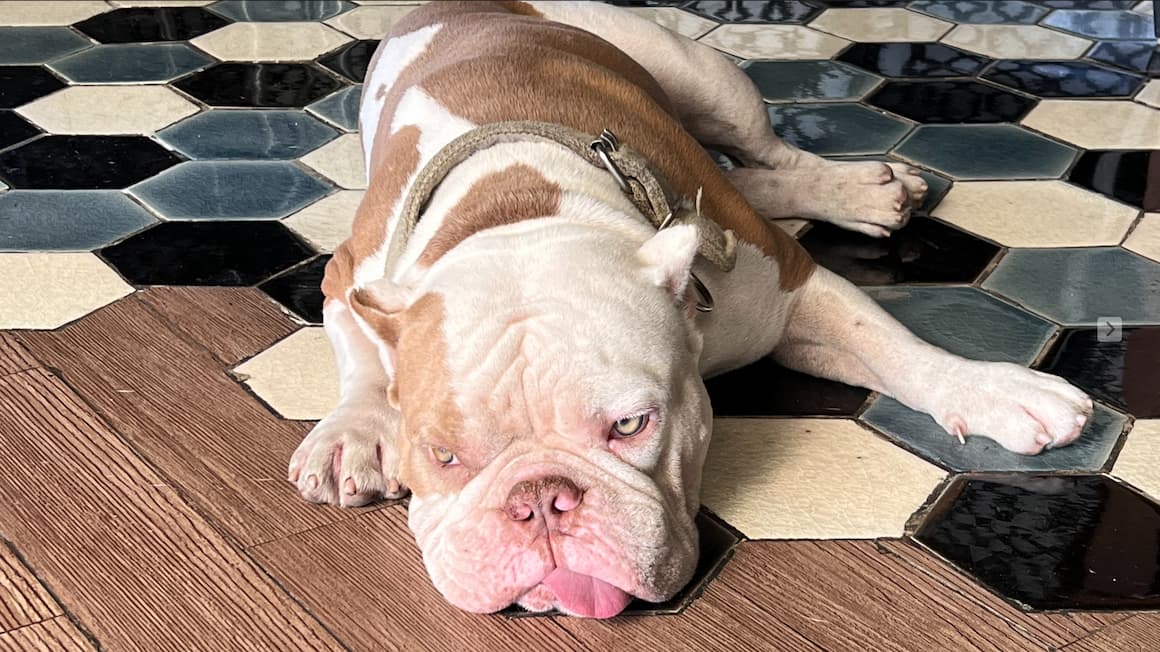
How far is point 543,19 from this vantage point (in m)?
2.44

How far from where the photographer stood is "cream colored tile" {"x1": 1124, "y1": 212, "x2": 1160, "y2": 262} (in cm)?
242

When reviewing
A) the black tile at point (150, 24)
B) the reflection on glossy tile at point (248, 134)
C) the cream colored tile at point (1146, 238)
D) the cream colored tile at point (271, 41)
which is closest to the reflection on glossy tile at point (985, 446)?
the cream colored tile at point (1146, 238)

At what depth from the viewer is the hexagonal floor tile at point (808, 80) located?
10.6 ft

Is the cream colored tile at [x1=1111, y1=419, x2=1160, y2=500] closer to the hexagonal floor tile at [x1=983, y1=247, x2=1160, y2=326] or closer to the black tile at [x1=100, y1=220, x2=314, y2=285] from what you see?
the hexagonal floor tile at [x1=983, y1=247, x2=1160, y2=326]

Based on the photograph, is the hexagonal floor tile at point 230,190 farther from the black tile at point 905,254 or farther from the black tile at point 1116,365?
the black tile at point 1116,365

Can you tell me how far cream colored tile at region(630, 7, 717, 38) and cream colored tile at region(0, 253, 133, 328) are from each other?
1835mm

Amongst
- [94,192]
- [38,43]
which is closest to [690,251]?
[94,192]

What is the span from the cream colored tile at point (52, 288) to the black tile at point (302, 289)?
26 cm

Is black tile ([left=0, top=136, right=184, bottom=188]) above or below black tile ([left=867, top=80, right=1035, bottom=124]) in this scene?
below

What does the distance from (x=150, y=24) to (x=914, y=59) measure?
220 centimetres

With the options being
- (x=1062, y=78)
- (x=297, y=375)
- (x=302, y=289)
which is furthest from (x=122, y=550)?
(x=1062, y=78)

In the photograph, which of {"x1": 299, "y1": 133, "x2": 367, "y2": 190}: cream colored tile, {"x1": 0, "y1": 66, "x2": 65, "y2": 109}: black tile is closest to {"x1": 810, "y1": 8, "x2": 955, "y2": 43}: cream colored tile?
{"x1": 299, "y1": 133, "x2": 367, "y2": 190}: cream colored tile

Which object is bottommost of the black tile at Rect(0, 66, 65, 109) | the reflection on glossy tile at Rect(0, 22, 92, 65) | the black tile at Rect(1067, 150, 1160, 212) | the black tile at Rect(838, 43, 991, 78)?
the reflection on glossy tile at Rect(0, 22, 92, 65)

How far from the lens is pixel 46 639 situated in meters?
1.53
